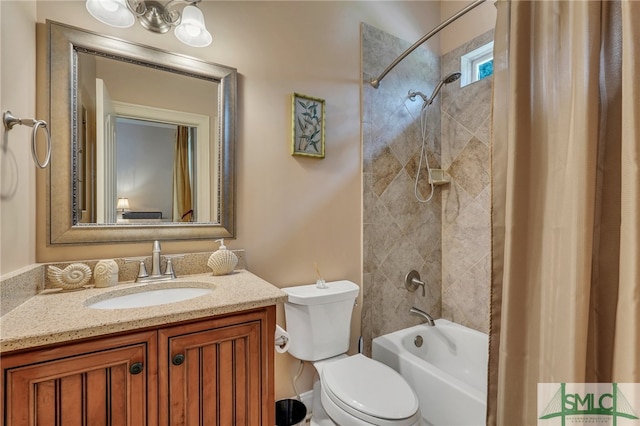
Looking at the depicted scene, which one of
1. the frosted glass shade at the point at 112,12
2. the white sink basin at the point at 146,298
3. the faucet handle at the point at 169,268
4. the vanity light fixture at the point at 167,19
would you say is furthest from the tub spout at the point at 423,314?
the frosted glass shade at the point at 112,12

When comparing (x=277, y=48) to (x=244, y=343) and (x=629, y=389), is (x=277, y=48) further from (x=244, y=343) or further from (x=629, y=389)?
(x=629, y=389)

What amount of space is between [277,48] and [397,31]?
A: 39.3 inches

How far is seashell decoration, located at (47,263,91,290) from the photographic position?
44.0 inches

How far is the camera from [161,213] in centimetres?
139

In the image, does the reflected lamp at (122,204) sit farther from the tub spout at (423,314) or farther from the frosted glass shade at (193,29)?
the tub spout at (423,314)

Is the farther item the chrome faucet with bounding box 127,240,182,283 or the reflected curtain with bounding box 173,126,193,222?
the reflected curtain with bounding box 173,126,193,222

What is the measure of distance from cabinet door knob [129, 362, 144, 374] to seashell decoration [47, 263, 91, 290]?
0.50 metres

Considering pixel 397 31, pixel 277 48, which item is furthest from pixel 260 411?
pixel 397 31

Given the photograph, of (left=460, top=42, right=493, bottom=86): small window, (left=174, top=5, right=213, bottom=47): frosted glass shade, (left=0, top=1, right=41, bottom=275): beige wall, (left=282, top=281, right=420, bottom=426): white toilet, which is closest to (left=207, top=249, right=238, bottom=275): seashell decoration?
(left=282, top=281, right=420, bottom=426): white toilet

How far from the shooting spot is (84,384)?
2.66 ft

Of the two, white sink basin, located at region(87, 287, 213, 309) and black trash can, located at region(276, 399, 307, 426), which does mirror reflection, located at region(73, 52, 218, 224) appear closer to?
white sink basin, located at region(87, 287, 213, 309)

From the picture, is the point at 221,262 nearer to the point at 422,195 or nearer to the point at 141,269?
the point at 141,269

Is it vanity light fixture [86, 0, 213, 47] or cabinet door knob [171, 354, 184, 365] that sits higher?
vanity light fixture [86, 0, 213, 47]

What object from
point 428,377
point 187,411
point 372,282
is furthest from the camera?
point 372,282
